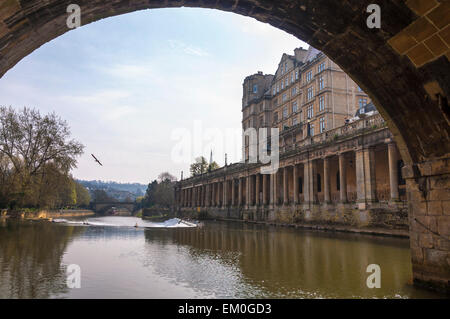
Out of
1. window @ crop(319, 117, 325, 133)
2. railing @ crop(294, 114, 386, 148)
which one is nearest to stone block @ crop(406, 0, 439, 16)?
railing @ crop(294, 114, 386, 148)

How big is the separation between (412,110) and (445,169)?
155 cm

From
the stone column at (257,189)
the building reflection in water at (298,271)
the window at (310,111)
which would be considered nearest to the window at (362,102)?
the window at (310,111)

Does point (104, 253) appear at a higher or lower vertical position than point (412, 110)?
lower

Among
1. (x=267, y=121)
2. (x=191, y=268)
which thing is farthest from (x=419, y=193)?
(x=267, y=121)

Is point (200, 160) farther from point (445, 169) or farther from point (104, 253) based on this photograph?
point (445, 169)

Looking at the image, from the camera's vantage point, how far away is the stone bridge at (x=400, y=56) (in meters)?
5.46

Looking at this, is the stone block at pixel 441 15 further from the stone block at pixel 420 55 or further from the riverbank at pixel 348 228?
the riverbank at pixel 348 228

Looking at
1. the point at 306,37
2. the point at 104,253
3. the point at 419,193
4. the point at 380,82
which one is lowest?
the point at 104,253

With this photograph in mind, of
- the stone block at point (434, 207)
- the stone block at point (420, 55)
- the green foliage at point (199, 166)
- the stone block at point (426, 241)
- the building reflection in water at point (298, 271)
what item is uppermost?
the green foliage at point (199, 166)

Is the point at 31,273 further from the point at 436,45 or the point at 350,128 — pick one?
the point at 350,128

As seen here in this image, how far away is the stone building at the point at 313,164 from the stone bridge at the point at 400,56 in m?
16.6

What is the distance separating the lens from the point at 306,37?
305 inches

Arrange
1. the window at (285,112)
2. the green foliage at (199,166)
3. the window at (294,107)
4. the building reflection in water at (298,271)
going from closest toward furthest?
the building reflection in water at (298,271), the window at (294,107), the window at (285,112), the green foliage at (199,166)

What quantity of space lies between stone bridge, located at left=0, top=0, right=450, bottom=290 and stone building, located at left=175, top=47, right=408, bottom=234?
54.6 ft
